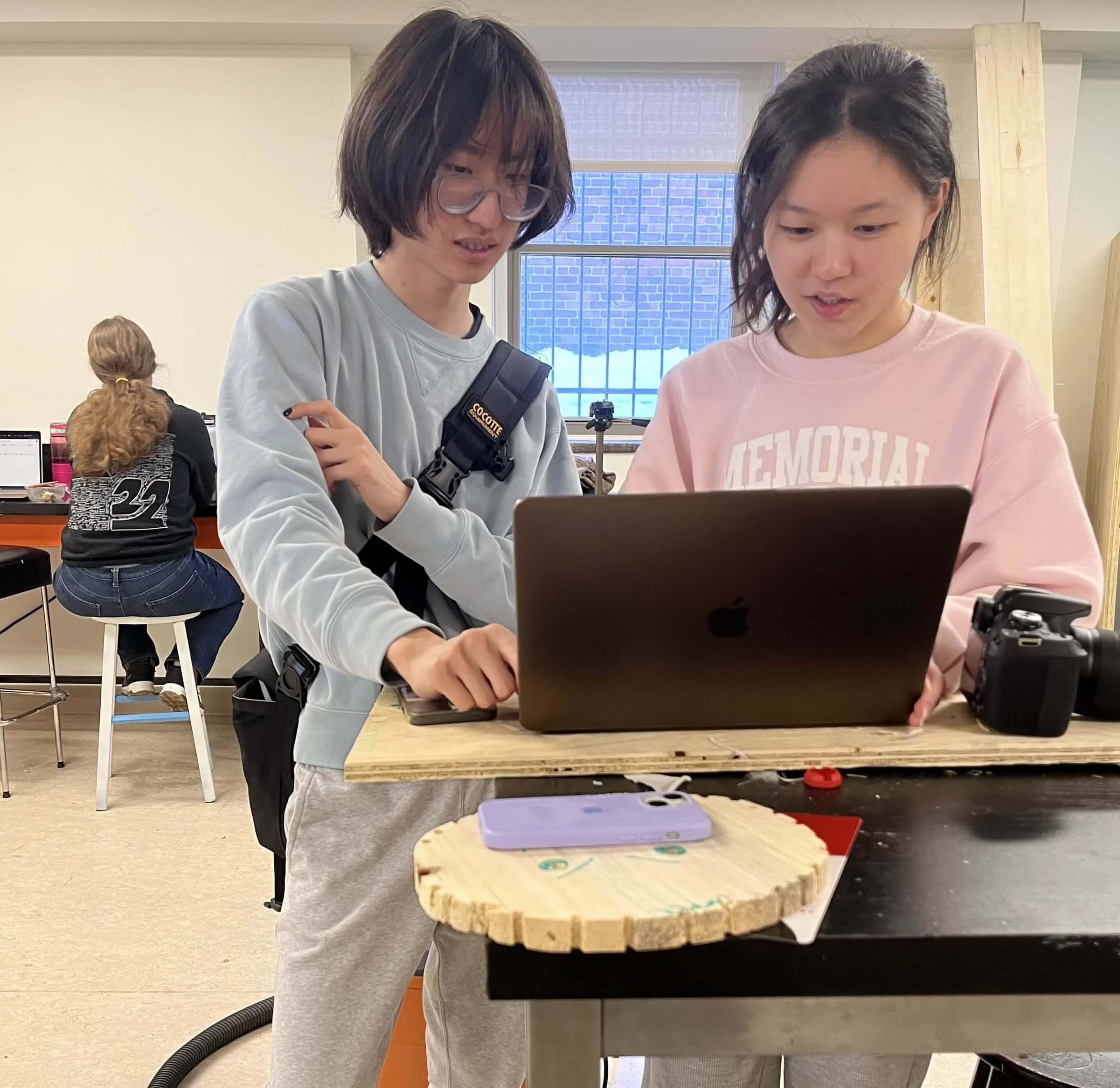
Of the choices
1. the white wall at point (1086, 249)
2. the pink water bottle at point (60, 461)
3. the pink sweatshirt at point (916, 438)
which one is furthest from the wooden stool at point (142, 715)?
the white wall at point (1086, 249)

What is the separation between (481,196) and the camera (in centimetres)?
95

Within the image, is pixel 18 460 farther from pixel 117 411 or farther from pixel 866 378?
pixel 866 378

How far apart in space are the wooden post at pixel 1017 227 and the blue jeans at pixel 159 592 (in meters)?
2.64

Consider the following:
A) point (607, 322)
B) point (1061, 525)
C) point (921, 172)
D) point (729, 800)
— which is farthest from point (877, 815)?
point (607, 322)

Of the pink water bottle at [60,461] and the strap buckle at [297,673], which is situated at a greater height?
the strap buckle at [297,673]

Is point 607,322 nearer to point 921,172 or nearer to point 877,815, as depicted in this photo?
point 921,172

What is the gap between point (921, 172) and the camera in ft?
2.99

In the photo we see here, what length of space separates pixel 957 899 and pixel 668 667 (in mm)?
237

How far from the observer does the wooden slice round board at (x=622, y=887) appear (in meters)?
0.43

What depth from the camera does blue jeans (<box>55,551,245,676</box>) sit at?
2768mm

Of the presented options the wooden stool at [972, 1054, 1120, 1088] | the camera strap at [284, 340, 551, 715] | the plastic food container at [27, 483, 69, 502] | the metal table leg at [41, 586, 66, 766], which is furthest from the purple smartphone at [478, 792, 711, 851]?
the plastic food container at [27, 483, 69, 502]

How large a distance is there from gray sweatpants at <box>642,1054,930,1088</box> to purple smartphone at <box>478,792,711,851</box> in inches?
16.3

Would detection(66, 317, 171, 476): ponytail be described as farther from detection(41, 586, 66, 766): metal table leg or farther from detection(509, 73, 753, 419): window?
detection(509, 73, 753, 419): window

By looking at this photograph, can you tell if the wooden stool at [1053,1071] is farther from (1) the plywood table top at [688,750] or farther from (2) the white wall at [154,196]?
(2) the white wall at [154,196]
